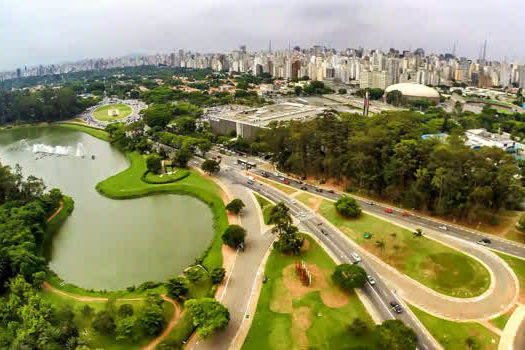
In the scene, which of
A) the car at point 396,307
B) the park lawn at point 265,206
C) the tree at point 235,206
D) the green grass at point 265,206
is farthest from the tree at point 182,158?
the car at point 396,307

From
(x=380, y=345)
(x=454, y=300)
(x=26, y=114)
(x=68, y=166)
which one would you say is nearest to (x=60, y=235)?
(x=68, y=166)

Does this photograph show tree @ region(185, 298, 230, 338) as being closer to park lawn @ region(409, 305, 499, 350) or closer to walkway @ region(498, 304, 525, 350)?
park lawn @ region(409, 305, 499, 350)

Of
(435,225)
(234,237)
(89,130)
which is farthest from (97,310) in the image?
(89,130)

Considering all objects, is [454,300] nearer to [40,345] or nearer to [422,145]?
[422,145]

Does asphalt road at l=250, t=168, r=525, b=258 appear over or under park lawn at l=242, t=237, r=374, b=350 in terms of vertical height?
over

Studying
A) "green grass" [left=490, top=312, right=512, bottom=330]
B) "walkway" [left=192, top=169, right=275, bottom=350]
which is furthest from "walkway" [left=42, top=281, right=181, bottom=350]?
"green grass" [left=490, top=312, right=512, bottom=330]

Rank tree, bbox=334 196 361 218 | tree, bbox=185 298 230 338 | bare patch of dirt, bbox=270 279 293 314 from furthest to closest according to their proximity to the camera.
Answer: tree, bbox=334 196 361 218, bare patch of dirt, bbox=270 279 293 314, tree, bbox=185 298 230 338

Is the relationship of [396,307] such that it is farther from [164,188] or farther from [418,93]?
[418,93]

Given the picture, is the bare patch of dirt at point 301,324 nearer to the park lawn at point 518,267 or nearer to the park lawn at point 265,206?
the park lawn at point 265,206
